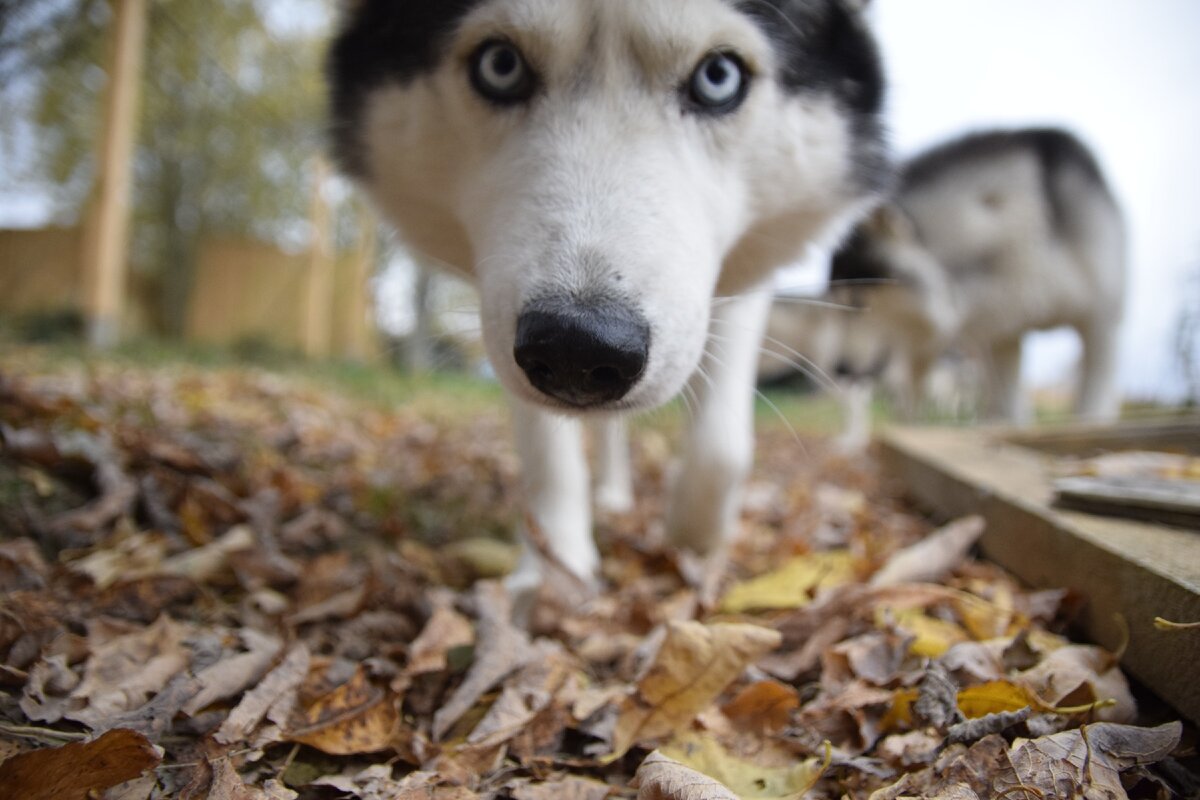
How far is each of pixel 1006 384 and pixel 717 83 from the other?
5284mm

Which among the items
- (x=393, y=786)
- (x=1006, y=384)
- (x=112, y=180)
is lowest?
(x=393, y=786)

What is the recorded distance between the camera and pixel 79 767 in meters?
0.86

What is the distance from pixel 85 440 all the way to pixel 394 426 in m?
2.42

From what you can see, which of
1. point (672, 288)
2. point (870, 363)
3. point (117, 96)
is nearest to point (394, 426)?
point (672, 288)

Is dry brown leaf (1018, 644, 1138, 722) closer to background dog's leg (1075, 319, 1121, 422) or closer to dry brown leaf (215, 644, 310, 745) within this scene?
dry brown leaf (215, 644, 310, 745)

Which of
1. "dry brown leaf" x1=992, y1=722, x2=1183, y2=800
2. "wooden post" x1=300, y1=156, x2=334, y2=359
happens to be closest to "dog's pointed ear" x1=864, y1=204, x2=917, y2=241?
"dry brown leaf" x1=992, y1=722, x2=1183, y2=800

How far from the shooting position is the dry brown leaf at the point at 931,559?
5.45 ft

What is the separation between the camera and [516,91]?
1460 mm

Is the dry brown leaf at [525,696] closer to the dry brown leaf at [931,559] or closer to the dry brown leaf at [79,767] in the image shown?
the dry brown leaf at [79,767]

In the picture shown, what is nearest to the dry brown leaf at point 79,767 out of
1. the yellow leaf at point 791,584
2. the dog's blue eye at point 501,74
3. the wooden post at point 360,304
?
the yellow leaf at point 791,584

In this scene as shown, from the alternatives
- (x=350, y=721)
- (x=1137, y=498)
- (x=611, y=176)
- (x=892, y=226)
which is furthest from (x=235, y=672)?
(x=892, y=226)

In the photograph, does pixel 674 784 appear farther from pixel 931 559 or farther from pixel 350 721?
pixel 931 559

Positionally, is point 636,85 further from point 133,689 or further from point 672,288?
point 133,689

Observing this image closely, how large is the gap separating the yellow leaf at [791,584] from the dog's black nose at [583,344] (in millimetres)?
710
